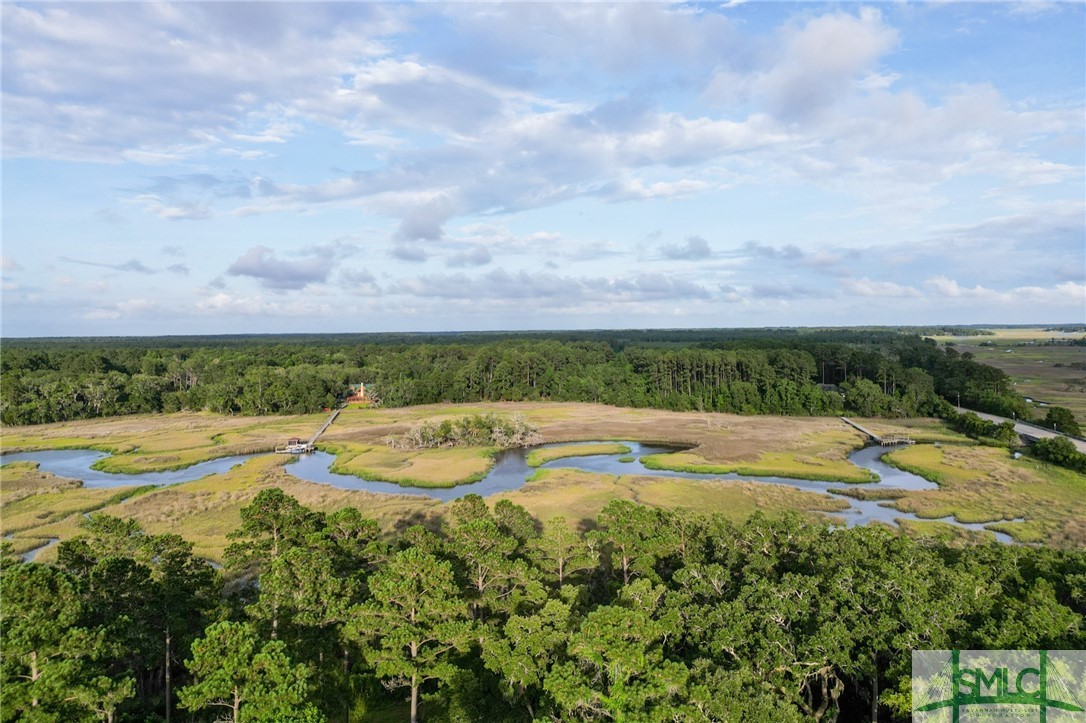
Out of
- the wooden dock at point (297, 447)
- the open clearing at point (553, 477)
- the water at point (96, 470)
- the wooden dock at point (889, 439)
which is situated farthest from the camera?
the wooden dock at point (889, 439)

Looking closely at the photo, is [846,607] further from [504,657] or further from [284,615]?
[284,615]

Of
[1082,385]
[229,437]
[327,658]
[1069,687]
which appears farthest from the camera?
[1082,385]

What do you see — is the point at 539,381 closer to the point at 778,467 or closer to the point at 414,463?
the point at 414,463

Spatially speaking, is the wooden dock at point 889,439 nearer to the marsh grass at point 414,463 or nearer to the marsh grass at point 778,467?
the marsh grass at point 778,467

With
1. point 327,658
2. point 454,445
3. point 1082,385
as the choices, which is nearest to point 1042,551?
point 327,658

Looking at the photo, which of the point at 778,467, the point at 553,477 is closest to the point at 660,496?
the point at 553,477

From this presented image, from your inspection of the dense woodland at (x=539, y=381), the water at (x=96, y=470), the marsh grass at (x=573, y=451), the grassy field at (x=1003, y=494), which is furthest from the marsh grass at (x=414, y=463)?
the grassy field at (x=1003, y=494)

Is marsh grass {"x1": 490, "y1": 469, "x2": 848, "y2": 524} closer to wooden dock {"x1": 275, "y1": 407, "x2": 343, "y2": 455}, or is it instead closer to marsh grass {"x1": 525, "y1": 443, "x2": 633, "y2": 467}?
marsh grass {"x1": 525, "y1": 443, "x2": 633, "y2": 467}

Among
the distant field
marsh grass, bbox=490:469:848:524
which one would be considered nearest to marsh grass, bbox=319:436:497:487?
marsh grass, bbox=490:469:848:524
